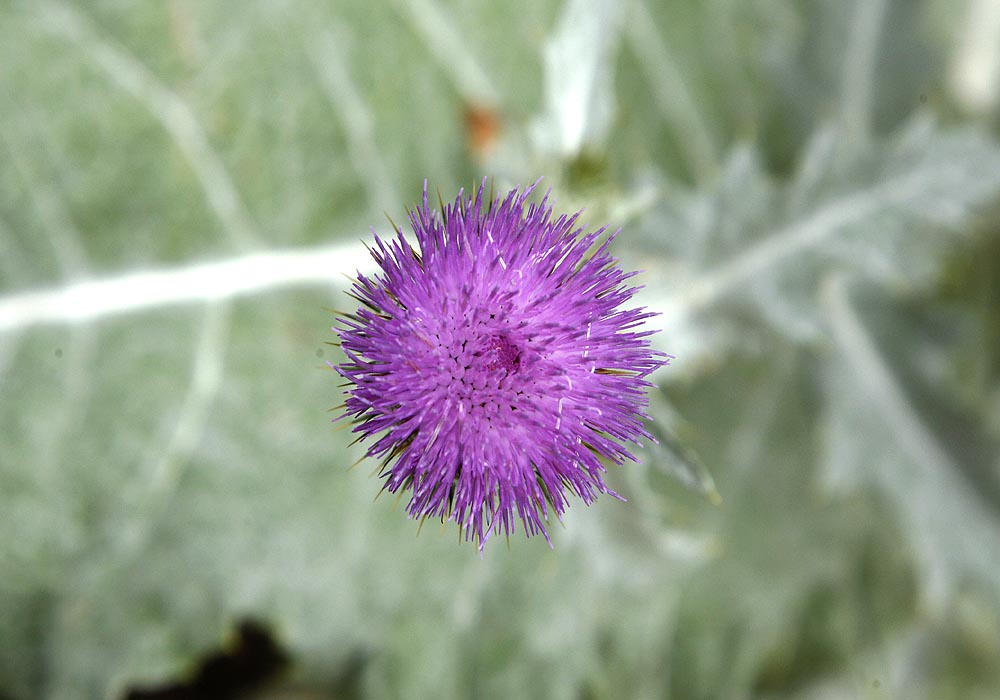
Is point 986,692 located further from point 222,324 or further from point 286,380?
point 222,324

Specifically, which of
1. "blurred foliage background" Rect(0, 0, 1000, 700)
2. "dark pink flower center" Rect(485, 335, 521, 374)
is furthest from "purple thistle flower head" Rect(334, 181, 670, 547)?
"blurred foliage background" Rect(0, 0, 1000, 700)

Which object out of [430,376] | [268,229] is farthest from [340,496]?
[430,376]

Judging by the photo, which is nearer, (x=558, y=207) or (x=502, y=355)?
(x=502, y=355)

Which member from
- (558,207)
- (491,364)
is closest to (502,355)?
(491,364)

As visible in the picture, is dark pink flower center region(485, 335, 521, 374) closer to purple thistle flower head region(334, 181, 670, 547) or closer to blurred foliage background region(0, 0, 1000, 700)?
purple thistle flower head region(334, 181, 670, 547)

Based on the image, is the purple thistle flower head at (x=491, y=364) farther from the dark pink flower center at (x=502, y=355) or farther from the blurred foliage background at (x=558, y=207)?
the blurred foliage background at (x=558, y=207)

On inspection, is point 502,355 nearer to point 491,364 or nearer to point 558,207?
point 491,364

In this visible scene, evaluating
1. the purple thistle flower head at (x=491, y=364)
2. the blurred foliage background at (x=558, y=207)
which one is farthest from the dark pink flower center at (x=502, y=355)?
the blurred foliage background at (x=558, y=207)
